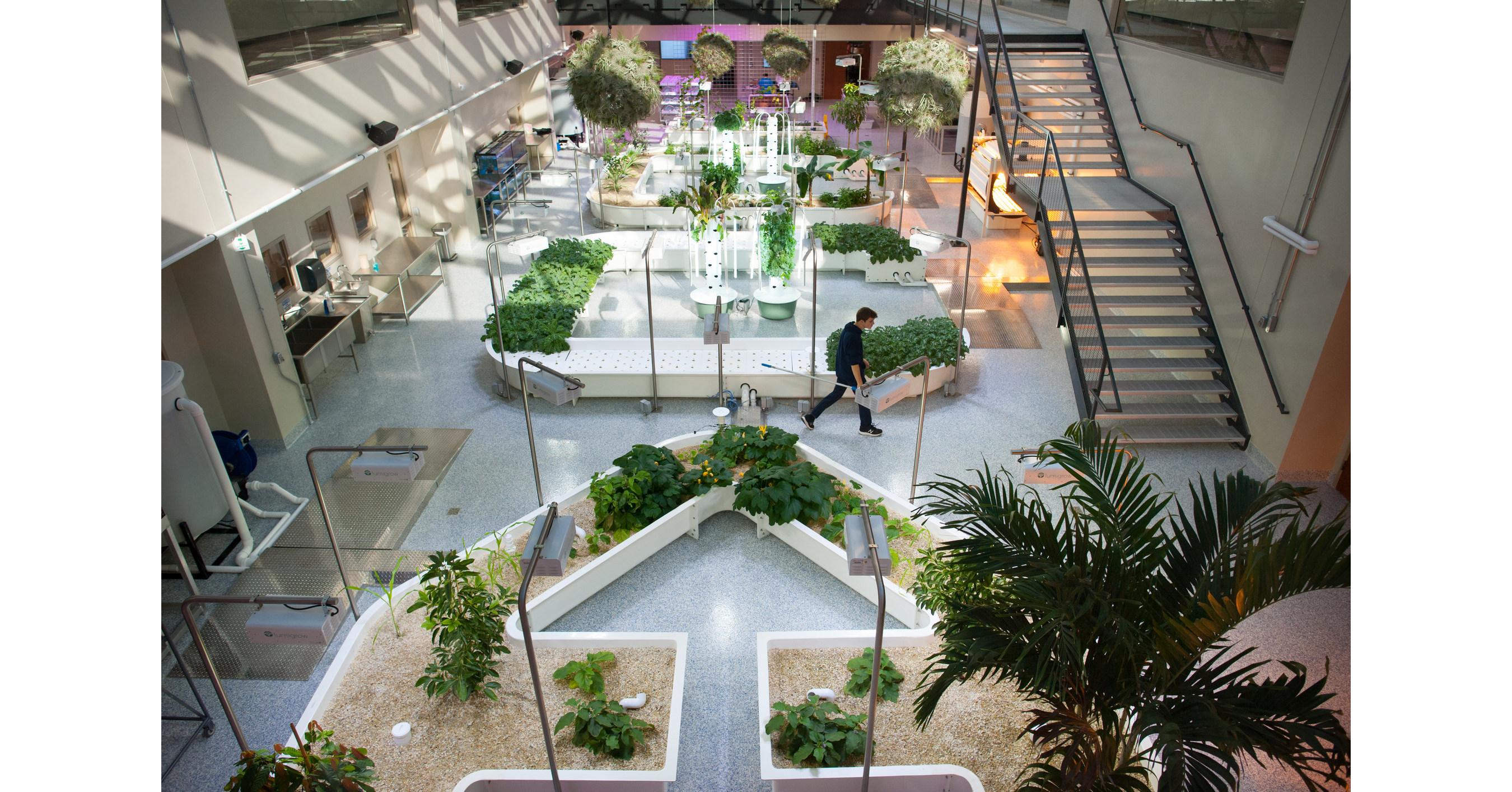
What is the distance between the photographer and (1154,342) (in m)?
9.19

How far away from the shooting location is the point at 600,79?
14969mm

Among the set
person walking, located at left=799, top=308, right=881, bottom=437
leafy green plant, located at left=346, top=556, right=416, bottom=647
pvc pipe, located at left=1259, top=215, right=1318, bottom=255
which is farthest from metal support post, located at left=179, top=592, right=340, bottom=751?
pvc pipe, located at left=1259, top=215, right=1318, bottom=255

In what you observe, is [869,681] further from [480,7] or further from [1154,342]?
[480,7]

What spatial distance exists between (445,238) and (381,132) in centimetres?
375

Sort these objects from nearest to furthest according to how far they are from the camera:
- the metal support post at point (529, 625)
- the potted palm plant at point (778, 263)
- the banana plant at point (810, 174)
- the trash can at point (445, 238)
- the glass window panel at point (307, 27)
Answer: the metal support post at point (529, 625) < the glass window panel at point (307, 27) < the potted palm plant at point (778, 263) < the trash can at point (445, 238) < the banana plant at point (810, 174)

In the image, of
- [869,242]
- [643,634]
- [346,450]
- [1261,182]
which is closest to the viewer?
[346,450]

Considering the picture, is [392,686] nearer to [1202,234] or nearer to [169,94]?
[169,94]

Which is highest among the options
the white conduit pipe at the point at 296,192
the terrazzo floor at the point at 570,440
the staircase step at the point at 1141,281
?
the white conduit pipe at the point at 296,192

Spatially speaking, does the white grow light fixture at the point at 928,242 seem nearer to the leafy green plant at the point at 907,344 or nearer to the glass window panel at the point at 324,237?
the leafy green plant at the point at 907,344

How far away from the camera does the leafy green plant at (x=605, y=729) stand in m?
4.84

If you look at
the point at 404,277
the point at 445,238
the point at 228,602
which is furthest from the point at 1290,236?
the point at 445,238

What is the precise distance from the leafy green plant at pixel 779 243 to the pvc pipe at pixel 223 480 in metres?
7.28

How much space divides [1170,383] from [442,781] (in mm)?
8227

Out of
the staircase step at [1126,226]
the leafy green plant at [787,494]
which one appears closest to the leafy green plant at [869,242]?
the staircase step at [1126,226]
